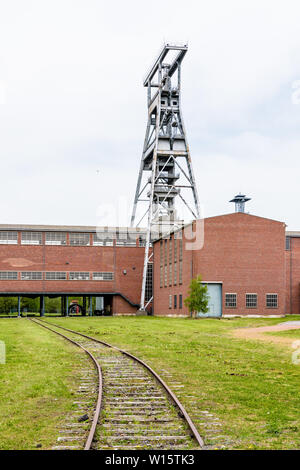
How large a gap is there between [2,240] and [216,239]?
28.9 metres

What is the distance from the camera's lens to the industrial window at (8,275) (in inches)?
2795

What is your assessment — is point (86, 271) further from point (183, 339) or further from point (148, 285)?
point (183, 339)

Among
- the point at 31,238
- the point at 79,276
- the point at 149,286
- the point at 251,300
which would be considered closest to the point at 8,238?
the point at 31,238

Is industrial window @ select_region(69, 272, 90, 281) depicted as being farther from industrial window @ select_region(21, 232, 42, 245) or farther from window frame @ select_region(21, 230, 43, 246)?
industrial window @ select_region(21, 232, 42, 245)

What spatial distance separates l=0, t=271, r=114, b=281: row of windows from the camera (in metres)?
71.2

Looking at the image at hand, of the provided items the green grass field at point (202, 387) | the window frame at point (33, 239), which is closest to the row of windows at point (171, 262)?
the window frame at point (33, 239)

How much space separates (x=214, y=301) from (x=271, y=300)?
5755 millimetres

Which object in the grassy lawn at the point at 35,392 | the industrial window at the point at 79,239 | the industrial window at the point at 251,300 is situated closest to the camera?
the grassy lawn at the point at 35,392

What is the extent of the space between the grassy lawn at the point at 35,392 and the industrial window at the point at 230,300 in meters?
32.3

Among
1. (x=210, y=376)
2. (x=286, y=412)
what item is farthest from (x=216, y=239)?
(x=286, y=412)

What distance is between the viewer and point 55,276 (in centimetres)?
7231

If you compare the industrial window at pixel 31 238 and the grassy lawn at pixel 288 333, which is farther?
the industrial window at pixel 31 238

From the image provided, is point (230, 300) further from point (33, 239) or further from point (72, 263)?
point (33, 239)

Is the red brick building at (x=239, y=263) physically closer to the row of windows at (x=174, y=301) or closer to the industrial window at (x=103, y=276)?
the row of windows at (x=174, y=301)
